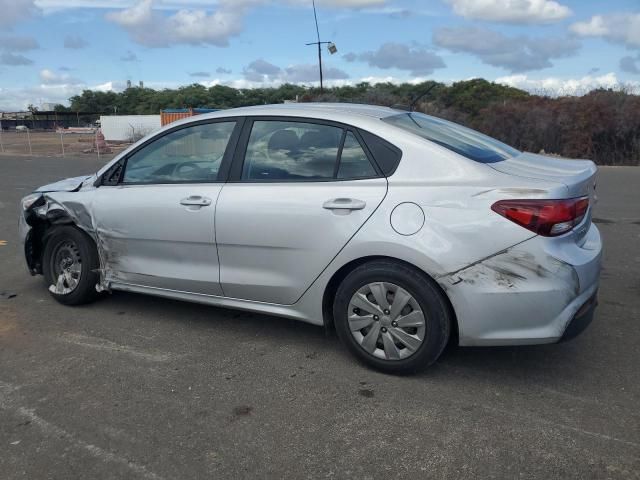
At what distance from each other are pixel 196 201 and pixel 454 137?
186cm

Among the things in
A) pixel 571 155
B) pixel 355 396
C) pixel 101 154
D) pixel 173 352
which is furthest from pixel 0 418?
pixel 101 154

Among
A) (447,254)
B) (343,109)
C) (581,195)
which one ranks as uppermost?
(343,109)

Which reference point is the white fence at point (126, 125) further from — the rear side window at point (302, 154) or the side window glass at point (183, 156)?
→ the rear side window at point (302, 154)

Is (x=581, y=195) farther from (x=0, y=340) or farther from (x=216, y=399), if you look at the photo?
(x=0, y=340)

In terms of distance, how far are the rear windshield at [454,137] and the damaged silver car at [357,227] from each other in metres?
0.02

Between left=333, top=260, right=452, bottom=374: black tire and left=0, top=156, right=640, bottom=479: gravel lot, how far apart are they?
0.43 ft

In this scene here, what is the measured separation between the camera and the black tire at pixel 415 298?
11.5 feet

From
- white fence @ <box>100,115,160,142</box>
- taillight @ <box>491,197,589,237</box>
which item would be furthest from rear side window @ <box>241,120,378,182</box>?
white fence @ <box>100,115,160,142</box>

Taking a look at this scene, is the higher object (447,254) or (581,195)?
(581,195)

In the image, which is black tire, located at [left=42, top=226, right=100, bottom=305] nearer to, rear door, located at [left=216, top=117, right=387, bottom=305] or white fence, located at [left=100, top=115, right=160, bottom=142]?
rear door, located at [left=216, top=117, right=387, bottom=305]

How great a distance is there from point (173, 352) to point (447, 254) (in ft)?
6.73

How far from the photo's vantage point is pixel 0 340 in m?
4.44

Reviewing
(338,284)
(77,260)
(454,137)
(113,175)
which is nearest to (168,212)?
(113,175)

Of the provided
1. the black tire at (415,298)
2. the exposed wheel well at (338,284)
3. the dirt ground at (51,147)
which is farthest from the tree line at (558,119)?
the dirt ground at (51,147)
